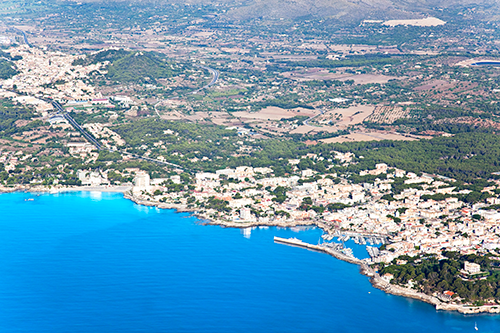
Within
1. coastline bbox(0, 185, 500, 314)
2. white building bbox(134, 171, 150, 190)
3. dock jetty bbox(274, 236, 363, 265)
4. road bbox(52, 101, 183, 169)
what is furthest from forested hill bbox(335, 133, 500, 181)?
dock jetty bbox(274, 236, 363, 265)

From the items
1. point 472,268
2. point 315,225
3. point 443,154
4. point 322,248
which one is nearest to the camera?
point 472,268

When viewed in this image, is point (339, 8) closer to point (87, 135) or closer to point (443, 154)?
point (87, 135)

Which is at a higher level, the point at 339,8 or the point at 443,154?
the point at 443,154

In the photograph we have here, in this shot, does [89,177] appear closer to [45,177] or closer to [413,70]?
[45,177]

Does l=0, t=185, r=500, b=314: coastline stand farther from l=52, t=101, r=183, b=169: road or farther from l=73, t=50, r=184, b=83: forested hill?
l=73, t=50, r=184, b=83: forested hill

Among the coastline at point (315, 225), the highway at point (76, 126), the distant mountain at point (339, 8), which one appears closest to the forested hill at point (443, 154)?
the coastline at point (315, 225)

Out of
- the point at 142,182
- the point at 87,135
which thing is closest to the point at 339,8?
the point at 87,135

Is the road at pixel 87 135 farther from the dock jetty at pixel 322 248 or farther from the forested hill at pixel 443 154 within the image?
the dock jetty at pixel 322 248

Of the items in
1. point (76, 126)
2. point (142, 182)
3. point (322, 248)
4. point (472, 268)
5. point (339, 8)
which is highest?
point (472, 268)

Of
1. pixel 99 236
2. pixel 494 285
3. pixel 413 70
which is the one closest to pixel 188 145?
pixel 99 236
